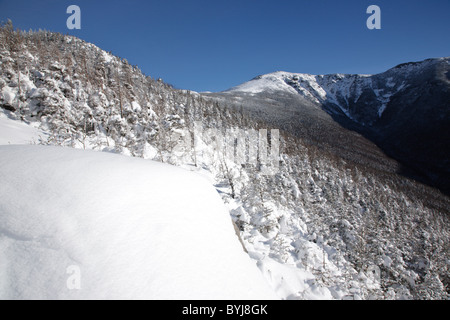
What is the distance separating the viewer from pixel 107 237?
7.69 feet

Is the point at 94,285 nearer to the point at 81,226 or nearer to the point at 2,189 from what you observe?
the point at 81,226

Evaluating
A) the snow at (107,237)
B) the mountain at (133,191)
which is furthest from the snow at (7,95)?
the snow at (107,237)

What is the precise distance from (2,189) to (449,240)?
78575 millimetres

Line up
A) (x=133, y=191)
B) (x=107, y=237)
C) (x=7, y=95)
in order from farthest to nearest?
1. (x=7, y=95)
2. (x=133, y=191)
3. (x=107, y=237)

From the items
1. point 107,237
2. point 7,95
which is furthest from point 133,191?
point 7,95

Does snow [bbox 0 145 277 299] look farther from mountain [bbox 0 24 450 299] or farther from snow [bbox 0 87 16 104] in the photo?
snow [bbox 0 87 16 104]

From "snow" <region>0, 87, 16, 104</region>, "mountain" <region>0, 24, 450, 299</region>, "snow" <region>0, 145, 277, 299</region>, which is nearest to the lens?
"snow" <region>0, 145, 277, 299</region>

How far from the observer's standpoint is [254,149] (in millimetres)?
45438

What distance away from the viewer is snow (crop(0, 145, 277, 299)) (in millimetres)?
2004

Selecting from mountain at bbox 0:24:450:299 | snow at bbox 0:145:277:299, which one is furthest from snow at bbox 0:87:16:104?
snow at bbox 0:145:277:299

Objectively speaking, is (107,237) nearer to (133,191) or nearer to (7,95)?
(133,191)
